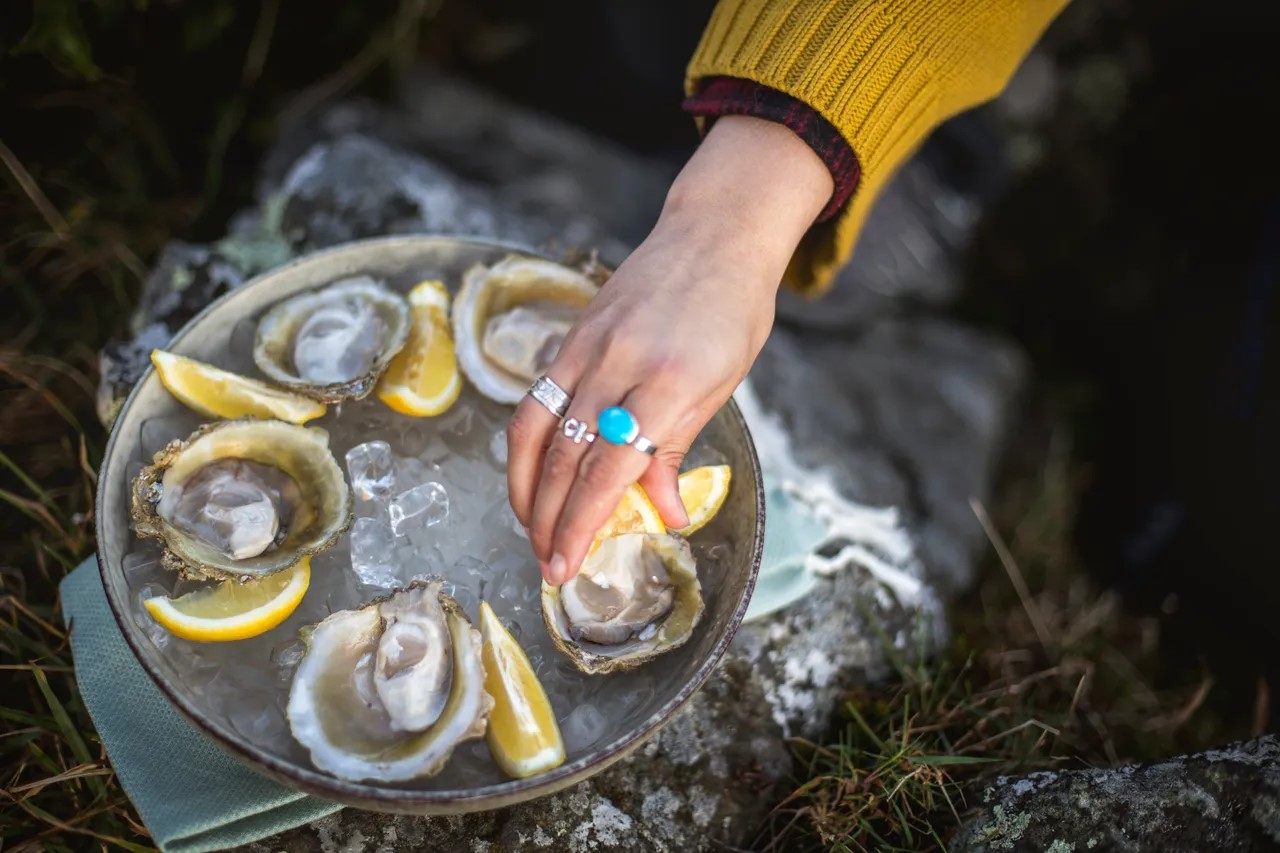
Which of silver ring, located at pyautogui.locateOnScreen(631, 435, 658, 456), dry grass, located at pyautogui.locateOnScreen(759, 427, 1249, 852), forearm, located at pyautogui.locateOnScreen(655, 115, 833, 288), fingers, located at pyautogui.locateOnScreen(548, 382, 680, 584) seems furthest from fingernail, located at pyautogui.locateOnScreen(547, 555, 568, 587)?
dry grass, located at pyautogui.locateOnScreen(759, 427, 1249, 852)

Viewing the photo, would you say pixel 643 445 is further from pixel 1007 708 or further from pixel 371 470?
pixel 1007 708

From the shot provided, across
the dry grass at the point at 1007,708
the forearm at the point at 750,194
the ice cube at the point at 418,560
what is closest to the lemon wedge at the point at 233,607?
the ice cube at the point at 418,560

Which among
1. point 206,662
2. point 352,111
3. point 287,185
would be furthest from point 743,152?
point 352,111

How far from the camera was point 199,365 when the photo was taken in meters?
1.57

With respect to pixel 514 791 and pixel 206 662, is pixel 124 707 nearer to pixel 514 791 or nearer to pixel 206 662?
pixel 206 662

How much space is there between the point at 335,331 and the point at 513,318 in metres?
0.34

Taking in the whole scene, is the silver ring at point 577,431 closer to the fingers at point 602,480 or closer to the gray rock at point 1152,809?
the fingers at point 602,480

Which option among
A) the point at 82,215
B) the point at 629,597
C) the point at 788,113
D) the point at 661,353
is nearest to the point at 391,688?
the point at 629,597

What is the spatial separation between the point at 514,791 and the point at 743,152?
3.69 ft

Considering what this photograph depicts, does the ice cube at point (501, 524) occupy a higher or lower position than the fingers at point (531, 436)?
lower

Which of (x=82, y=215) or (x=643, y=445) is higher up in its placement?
(x=643, y=445)

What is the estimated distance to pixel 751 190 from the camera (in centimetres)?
157

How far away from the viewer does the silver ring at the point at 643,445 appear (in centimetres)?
134

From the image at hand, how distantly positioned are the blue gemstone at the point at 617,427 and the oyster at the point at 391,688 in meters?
0.38
